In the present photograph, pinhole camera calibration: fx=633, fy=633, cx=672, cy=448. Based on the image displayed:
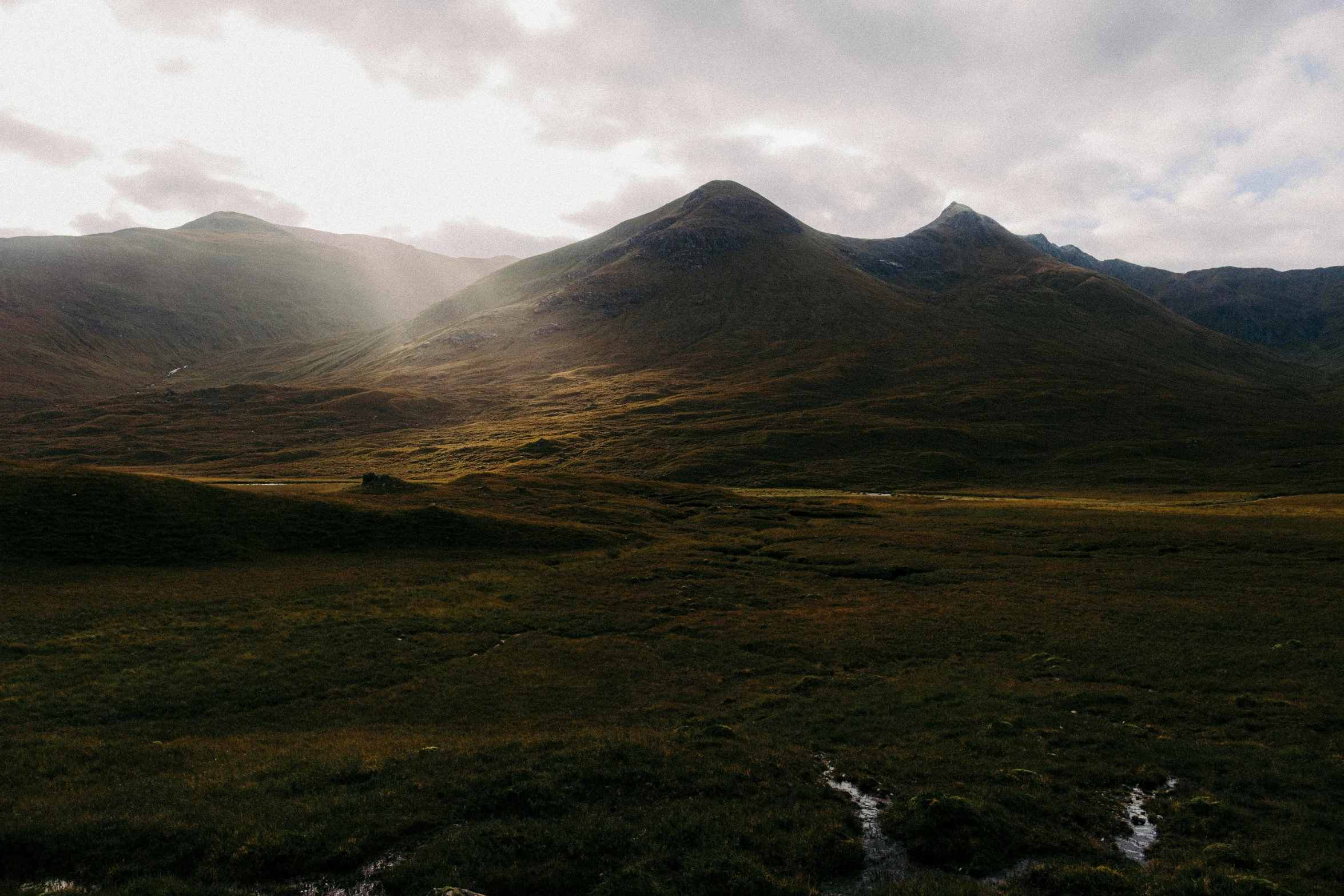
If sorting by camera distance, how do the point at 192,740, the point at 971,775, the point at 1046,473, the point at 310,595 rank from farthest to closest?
the point at 1046,473 < the point at 310,595 < the point at 192,740 < the point at 971,775

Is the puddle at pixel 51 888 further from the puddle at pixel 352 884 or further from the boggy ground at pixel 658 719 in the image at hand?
the puddle at pixel 352 884

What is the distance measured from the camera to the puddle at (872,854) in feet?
51.1

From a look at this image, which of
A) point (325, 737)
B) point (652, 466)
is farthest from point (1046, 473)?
point (325, 737)

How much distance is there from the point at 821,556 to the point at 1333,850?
49.5 metres

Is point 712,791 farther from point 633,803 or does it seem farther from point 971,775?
point 971,775

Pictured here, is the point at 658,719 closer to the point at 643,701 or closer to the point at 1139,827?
the point at 643,701

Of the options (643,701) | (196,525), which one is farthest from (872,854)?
(196,525)

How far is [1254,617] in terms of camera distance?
1626 inches

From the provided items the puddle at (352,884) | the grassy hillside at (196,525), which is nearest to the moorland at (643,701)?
the puddle at (352,884)

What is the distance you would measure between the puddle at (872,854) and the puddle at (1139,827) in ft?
20.2

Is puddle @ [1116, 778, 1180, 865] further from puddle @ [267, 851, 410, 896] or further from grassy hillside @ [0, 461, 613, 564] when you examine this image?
grassy hillside @ [0, 461, 613, 564]

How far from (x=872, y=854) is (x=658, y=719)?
499 inches

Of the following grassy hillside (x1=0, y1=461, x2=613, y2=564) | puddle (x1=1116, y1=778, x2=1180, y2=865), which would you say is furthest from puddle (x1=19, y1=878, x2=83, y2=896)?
grassy hillside (x1=0, y1=461, x2=613, y2=564)

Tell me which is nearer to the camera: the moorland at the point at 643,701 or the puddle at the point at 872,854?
the puddle at the point at 872,854
